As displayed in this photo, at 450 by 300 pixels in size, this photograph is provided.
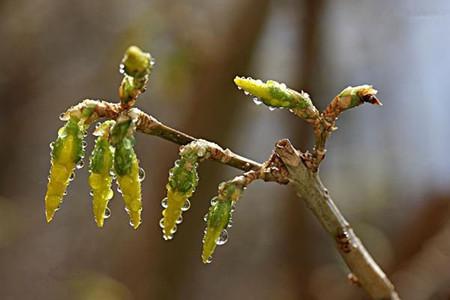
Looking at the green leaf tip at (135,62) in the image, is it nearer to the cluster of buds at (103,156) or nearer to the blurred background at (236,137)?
the cluster of buds at (103,156)

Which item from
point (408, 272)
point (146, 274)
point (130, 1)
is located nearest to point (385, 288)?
point (408, 272)

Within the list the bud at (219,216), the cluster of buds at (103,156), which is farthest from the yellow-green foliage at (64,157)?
the bud at (219,216)

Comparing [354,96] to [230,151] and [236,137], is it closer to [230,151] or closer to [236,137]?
[230,151]

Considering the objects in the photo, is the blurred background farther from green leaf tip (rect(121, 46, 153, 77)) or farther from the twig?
green leaf tip (rect(121, 46, 153, 77))

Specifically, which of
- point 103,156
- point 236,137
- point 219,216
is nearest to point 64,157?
point 103,156

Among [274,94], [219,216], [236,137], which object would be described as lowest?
[219,216]
